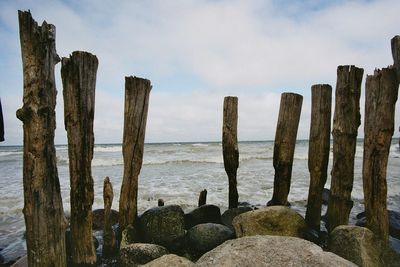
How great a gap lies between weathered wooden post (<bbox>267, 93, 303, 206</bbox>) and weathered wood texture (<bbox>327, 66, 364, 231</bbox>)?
3.00 feet

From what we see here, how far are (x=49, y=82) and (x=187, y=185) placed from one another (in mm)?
8366

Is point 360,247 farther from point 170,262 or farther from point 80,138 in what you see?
point 80,138

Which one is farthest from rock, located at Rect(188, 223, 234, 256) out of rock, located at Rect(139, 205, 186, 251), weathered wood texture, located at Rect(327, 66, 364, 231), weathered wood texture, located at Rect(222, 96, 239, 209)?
weathered wood texture, located at Rect(327, 66, 364, 231)

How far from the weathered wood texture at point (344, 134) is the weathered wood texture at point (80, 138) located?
11.2 ft

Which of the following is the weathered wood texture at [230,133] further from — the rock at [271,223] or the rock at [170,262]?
the rock at [170,262]

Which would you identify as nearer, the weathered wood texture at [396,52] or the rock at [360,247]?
the rock at [360,247]

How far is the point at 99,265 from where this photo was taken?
13.9ft

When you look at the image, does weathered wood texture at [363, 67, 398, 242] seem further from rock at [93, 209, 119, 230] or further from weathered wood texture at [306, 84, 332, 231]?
rock at [93, 209, 119, 230]

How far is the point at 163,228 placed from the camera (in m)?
4.88

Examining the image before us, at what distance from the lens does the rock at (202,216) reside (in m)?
5.75

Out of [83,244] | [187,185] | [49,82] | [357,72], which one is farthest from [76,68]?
[187,185]

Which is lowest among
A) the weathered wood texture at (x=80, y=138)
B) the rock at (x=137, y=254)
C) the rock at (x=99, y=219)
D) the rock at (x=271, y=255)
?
the rock at (x=99, y=219)

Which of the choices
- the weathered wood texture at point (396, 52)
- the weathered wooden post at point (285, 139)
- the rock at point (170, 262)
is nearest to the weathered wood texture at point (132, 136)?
the rock at point (170, 262)

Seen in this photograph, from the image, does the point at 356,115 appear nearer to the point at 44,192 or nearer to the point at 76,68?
the point at 76,68
